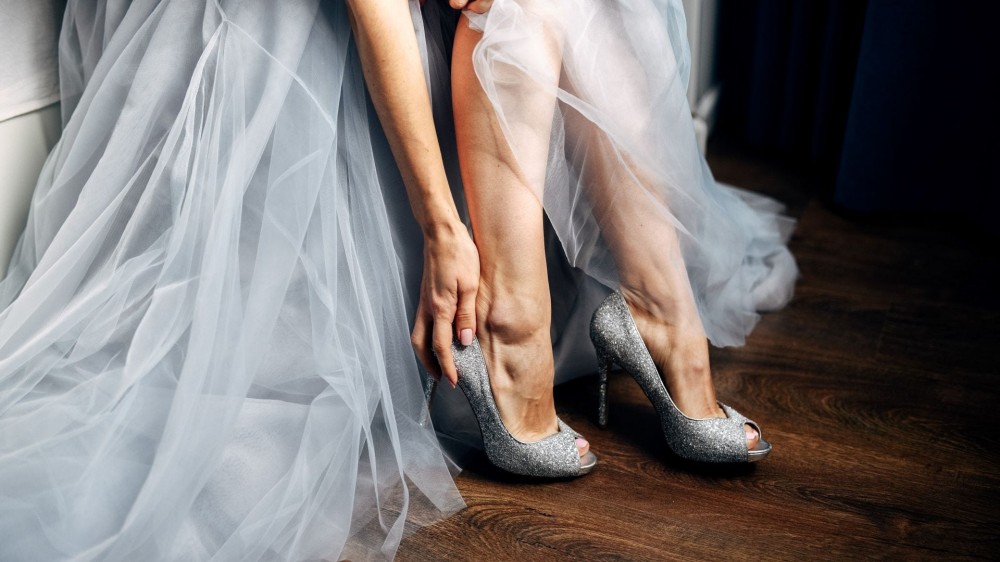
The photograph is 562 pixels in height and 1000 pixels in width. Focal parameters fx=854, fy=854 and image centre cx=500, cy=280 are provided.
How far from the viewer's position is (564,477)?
92 centimetres

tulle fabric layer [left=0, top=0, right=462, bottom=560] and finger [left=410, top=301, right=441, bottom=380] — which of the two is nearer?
tulle fabric layer [left=0, top=0, right=462, bottom=560]

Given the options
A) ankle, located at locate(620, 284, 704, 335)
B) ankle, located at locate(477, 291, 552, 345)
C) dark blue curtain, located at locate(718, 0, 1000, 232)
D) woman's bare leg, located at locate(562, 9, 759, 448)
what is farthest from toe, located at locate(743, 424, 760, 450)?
dark blue curtain, located at locate(718, 0, 1000, 232)

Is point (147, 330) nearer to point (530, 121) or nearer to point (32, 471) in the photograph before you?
point (32, 471)

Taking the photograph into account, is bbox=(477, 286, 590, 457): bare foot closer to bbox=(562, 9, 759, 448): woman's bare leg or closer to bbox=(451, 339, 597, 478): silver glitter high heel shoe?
bbox=(451, 339, 597, 478): silver glitter high heel shoe

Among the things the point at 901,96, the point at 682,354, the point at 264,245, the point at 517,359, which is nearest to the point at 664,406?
the point at 682,354

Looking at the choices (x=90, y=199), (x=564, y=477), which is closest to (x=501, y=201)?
(x=564, y=477)

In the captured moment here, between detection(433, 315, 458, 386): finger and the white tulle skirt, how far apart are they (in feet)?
0.14

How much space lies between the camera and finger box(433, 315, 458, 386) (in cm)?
88

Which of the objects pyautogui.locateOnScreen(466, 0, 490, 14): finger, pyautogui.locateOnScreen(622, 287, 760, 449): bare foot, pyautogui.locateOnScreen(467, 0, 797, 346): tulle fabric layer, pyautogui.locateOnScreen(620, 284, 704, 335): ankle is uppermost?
pyautogui.locateOnScreen(466, 0, 490, 14): finger

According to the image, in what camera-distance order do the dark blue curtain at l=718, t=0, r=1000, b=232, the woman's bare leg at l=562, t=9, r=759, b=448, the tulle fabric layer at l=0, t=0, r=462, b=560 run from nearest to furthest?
the tulle fabric layer at l=0, t=0, r=462, b=560
the woman's bare leg at l=562, t=9, r=759, b=448
the dark blue curtain at l=718, t=0, r=1000, b=232

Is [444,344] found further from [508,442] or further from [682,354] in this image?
[682,354]

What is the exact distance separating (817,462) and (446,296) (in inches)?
17.7

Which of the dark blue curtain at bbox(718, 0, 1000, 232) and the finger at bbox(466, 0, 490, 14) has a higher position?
the finger at bbox(466, 0, 490, 14)

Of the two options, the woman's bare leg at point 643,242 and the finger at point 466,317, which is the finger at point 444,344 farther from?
the woman's bare leg at point 643,242
